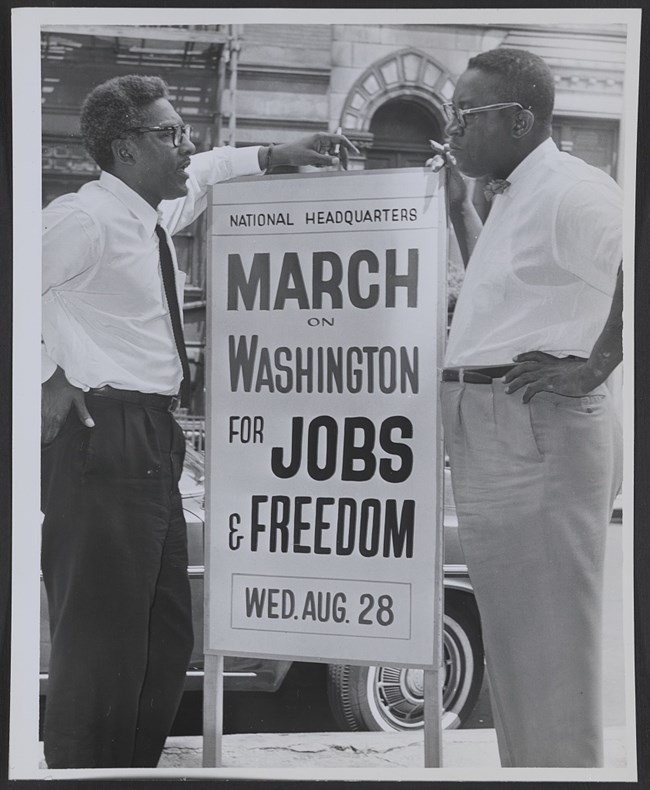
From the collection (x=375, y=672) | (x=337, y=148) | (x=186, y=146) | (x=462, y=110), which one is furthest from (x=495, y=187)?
(x=375, y=672)

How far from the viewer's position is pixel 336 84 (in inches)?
123

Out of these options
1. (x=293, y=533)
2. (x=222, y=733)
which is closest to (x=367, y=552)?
(x=293, y=533)

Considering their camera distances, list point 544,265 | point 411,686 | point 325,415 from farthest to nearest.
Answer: point 411,686, point 325,415, point 544,265

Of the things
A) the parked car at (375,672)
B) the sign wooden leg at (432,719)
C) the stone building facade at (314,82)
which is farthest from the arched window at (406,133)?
the sign wooden leg at (432,719)

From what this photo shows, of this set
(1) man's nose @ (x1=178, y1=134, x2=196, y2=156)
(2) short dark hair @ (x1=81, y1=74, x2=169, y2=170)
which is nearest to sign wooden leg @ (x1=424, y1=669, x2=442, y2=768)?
(1) man's nose @ (x1=178, y1=134, x2=196, y2=156)

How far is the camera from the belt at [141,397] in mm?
3090

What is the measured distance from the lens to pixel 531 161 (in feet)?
9.98

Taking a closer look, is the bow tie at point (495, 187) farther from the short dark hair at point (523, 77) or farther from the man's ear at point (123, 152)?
the man's ear at point (123, 152)

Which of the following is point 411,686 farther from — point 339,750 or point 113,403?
point 113,403

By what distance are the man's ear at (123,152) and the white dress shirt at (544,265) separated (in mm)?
1320

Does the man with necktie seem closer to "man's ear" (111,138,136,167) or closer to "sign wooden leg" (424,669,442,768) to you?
"man's ear" (111,138,136,167)

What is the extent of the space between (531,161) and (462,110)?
1.02 feet

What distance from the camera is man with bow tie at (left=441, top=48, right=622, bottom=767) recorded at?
2.99 meters

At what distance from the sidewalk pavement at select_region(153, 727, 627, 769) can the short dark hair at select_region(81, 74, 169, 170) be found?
2.25 metres
